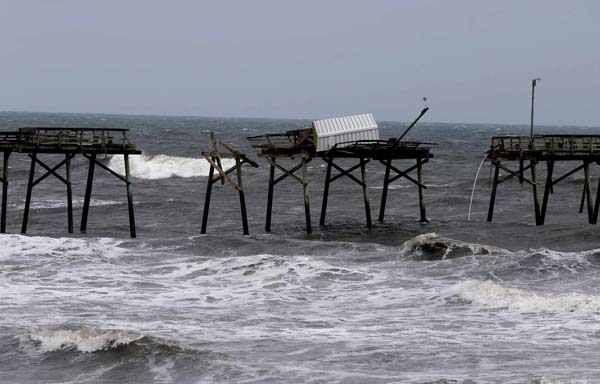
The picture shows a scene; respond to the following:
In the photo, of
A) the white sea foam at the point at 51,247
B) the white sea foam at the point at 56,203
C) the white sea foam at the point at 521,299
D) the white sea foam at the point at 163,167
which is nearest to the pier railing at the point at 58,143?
the white sea foam at the point at 51,247

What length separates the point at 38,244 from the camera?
3616 cm

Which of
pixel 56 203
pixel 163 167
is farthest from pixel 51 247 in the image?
pixel 163 167

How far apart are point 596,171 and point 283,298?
6775cm

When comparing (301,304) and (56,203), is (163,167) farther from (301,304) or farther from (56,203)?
(301,304)

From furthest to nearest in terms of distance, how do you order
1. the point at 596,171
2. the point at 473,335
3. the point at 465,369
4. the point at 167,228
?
the point at 596,171 < the point at 167,228 < the point at 473,335 < the point at 465,369

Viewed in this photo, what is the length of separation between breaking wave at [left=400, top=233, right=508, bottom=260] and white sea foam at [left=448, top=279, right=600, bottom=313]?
5.97m

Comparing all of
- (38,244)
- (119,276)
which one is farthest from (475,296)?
(38,244)

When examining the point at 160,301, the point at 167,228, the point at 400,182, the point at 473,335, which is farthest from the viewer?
the point at 400,182

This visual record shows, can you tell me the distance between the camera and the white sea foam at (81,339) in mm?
21500

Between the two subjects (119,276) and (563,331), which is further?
(119,276)

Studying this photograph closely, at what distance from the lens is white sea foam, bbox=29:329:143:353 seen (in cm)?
2150

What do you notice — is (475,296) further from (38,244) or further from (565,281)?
(38,244)

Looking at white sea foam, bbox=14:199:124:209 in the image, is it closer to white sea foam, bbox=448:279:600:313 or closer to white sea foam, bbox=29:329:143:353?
white sea foam, bbox=448:279:600:313

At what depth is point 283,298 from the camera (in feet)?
89.1
